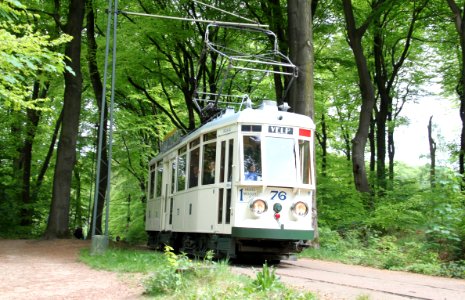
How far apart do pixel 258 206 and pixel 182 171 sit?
146 inches

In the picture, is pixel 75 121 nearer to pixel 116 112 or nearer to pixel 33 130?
pixel 33 130

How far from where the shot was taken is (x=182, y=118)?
29.2 metres

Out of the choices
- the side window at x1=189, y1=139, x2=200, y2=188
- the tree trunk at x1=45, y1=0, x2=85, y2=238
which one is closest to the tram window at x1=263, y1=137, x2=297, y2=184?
the side window at x1=189, y1=139, x2=200, y2=188

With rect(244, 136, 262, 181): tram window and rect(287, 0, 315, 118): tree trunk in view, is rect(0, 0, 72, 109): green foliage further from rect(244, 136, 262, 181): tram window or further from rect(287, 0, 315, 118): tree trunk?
rect(287, 0, 315, 118): tree trunk

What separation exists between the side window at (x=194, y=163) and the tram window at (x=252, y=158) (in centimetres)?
195

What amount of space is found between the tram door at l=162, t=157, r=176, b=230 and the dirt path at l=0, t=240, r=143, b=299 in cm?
264

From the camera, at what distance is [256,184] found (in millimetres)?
10461

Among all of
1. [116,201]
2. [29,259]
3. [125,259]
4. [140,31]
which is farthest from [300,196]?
[116,201]

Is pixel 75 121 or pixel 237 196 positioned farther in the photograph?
pixel 75 121

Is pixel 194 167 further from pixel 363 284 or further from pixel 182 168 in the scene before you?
pixel 363 284

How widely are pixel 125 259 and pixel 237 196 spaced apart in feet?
8.97

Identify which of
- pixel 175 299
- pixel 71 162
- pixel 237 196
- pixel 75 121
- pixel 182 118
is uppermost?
pixel 182 118

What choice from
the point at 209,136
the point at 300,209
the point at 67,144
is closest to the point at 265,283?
Answer: the point at 300,209

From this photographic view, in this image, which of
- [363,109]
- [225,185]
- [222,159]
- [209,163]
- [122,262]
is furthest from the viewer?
[363,109]
